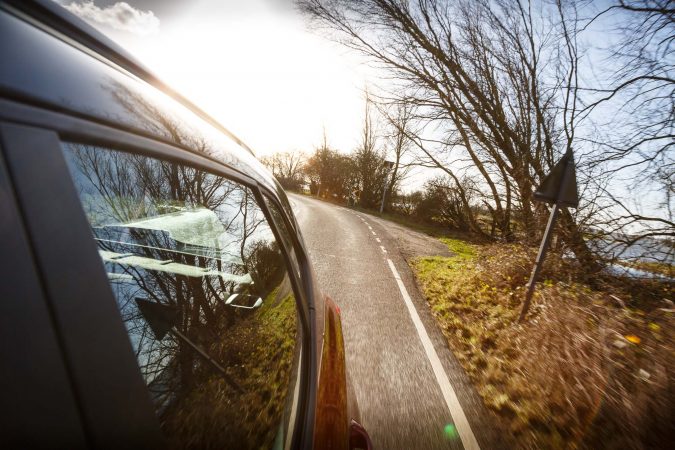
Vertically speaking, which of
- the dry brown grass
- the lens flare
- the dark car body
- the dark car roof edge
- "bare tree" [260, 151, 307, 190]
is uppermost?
"bare tree" [260, 151, 307, 190]

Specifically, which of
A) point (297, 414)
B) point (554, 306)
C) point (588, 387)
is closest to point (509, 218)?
point (554, 306)

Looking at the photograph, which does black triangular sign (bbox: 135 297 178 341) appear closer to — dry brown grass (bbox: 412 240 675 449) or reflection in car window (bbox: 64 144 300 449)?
reflection in car window (bbox: 64 144 300 449)

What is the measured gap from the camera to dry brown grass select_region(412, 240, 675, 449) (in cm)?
250

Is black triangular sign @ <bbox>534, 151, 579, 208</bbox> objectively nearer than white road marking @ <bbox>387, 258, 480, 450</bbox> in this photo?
No

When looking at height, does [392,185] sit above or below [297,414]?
above

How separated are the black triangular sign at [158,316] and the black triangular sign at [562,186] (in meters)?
4.84

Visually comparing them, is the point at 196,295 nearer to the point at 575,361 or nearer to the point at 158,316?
the point at 158,316

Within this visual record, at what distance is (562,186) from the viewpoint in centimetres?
406

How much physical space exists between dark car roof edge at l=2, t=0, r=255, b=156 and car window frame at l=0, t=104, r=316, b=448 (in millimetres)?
225

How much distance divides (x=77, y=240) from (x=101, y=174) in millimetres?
230

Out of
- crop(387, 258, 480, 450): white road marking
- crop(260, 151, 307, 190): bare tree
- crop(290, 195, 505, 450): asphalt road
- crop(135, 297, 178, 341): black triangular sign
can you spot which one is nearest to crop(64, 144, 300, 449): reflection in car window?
crop(135, 297, 178, 341): black triangular sign

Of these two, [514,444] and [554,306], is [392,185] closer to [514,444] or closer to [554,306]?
[554,306]

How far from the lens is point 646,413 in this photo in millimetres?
2459

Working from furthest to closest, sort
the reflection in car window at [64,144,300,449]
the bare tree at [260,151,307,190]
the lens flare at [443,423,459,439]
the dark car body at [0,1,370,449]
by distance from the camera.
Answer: the bare tree at [260,151,307,190] < the lens flare at [443,423,459,439] < the reflection in car window at [64,144,300,449] < the dark car body at [0,1,370,449]
